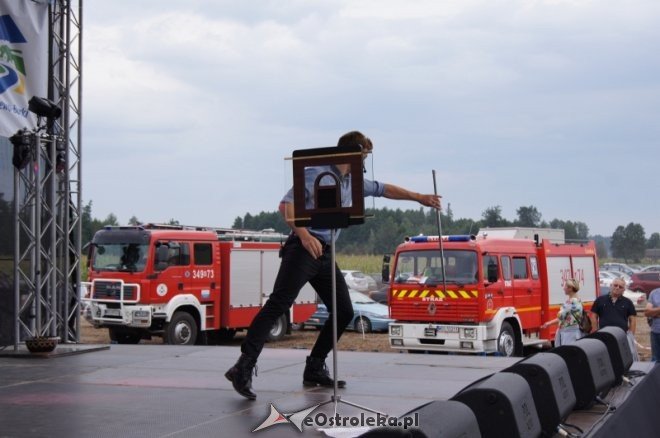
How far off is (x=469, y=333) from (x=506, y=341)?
124cm

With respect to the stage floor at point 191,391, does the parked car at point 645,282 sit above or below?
above

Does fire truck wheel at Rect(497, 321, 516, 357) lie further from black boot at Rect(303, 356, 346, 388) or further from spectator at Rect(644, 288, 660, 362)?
black boot at Rect(303, 356, 346, 388)

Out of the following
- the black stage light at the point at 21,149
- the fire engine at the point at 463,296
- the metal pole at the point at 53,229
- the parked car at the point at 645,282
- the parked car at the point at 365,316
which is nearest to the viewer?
the black stage light at the point at 21,149

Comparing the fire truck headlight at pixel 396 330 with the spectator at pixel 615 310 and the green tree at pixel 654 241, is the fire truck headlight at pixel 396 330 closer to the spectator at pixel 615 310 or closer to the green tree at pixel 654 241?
the spectator at pixel 615 310

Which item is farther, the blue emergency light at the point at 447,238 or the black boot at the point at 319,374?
the blue emergency light at the point at 447,238

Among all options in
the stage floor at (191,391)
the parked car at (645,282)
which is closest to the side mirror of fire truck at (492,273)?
the stage floor at (191,391)

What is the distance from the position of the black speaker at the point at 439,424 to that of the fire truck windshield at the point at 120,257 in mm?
16825

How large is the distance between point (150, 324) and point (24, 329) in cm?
803

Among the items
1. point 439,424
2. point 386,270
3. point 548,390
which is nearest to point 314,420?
point 548,390

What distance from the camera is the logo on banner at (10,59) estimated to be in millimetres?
10852

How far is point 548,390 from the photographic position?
4.55 m

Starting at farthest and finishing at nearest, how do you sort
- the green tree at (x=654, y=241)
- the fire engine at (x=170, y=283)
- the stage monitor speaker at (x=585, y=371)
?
1. the green tree at (x=654, y=241)
2. the fire engine at (x=170, y=283)
3. the stage monitor speaker at (x=585, y=371)

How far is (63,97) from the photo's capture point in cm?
1202

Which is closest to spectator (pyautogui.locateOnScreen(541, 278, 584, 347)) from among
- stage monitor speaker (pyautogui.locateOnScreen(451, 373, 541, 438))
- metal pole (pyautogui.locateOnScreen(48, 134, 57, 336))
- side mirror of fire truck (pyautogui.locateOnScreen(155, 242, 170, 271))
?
metal pole (pyautogui.locateOnScreen(48, 134, 57, 336))
